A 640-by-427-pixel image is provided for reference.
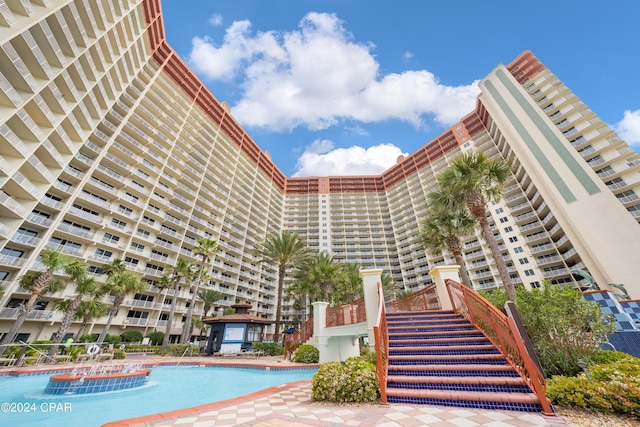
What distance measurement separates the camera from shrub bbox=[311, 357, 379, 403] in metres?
5.30

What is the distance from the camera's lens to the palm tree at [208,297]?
41.9 m

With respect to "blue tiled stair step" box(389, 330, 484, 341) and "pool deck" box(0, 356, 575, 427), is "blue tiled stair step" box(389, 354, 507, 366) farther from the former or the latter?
"pool deck" box(0, 356, 575, 427)

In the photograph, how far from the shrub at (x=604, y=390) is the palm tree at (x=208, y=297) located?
45282mm

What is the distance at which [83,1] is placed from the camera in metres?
21.5

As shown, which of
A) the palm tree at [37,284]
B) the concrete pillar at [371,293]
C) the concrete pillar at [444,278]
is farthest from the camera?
the palm tree at [37,284]

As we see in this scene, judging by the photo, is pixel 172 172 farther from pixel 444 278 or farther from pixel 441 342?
pixel 441 342

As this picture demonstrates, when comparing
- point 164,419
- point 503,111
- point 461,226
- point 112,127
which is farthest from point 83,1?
point 503,111

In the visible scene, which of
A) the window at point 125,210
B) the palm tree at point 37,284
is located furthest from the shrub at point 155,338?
the window at point 125,210

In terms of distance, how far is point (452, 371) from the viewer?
5.64 meters

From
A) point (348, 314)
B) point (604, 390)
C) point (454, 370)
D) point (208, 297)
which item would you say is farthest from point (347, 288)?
point (604, 390)

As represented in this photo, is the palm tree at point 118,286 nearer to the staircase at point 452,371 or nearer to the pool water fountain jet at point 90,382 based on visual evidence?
the pool water fountain jet at point 90,382

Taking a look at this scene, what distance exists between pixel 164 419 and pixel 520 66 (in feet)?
218

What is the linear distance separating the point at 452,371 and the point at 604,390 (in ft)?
7.93

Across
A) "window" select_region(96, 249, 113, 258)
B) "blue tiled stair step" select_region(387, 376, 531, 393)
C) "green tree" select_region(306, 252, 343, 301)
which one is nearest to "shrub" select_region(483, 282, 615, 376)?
"blue tiled stair step" select_region(387, 376, 531, 393)
